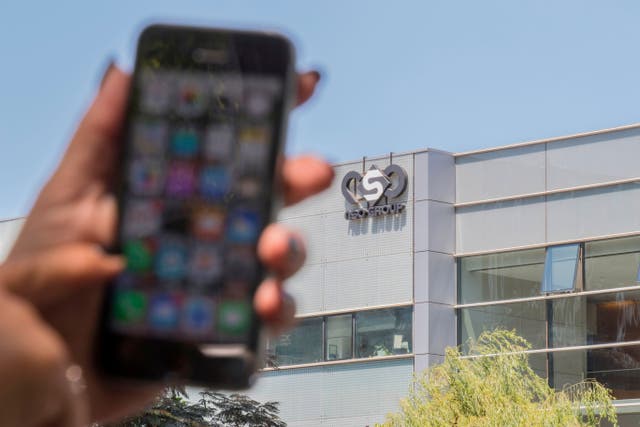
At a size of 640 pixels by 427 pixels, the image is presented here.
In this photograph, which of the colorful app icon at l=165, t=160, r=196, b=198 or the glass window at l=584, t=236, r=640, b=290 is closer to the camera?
the colorful app icon at l=165, t=160, r=196, b=198

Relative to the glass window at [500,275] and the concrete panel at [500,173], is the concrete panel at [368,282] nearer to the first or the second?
the glass window at [500,275]

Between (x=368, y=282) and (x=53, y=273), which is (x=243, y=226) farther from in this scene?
(x=368, y=282)

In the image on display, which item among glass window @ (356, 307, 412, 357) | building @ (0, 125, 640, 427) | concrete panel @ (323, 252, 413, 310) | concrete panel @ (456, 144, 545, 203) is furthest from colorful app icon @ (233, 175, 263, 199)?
concrete panel @ (323, 252, 413, 310)

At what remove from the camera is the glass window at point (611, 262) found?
94.7 ft

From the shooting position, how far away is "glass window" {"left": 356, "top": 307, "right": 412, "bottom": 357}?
31.3m

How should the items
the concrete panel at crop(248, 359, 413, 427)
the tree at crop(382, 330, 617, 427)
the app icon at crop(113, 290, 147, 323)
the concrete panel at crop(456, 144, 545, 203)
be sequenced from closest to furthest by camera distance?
the app icon at crop(113, 290, 147, 323), the tree at crop(382, 330, 617, 427), the concrete panel at crop(456, 144, 545, 203), the concrete panel at crop(248, 359, 413, 427)

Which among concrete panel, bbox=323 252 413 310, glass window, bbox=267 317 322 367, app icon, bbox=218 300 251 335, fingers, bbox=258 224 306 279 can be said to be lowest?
app icon, bbox=218 300 251 335

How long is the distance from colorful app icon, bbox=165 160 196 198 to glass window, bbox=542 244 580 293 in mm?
28471

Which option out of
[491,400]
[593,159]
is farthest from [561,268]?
[491,400]

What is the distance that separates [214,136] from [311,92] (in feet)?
0.41

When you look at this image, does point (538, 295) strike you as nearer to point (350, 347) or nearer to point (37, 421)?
point (350, 347)

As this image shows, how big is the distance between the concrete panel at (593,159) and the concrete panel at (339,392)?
548 cm

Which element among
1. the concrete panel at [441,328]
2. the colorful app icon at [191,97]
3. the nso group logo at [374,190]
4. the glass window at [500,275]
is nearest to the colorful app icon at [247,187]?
the colorful app icon at [191,97]

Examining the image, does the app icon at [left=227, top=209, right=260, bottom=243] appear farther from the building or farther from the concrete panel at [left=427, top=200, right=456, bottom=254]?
the concrete panel at [left=427, top=200, right=456, bottom=254]
